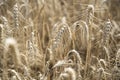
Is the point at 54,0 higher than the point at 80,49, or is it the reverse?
the point at 54,0

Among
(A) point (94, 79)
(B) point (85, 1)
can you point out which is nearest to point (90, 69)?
(A) point (94, 79)

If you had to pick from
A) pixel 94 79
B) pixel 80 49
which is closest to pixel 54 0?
pixel 80 49

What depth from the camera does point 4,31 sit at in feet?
6.35

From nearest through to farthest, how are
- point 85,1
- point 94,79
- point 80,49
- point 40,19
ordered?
point 94,79
point 80,49
point 40,19
point 85,1

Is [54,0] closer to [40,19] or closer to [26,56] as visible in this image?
[40,19]

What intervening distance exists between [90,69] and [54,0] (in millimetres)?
891

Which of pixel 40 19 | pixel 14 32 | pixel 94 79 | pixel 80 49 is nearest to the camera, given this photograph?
pixel 94 79

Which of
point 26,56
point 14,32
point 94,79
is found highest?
point 14,32

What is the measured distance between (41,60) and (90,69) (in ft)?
1.07

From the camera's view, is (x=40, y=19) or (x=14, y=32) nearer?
(x=14, y=32)

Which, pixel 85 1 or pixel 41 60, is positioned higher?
pixel 85 1

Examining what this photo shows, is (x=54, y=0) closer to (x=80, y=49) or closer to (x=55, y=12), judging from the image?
(x=55, y=12)

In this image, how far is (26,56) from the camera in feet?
6.49

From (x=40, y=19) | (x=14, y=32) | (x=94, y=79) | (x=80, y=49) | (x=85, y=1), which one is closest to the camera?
(x=94, y=79)
